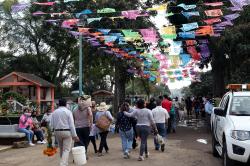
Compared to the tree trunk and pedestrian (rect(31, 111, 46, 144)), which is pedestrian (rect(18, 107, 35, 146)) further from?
the tree trunk

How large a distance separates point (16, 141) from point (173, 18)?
42.3 ft

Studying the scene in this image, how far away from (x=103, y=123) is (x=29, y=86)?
100ft

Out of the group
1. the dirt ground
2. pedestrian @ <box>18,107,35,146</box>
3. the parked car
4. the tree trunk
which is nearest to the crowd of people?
the dirt ground

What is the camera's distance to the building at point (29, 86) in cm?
4191

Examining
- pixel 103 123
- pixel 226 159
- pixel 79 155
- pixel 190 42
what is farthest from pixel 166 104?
pixel 226 159

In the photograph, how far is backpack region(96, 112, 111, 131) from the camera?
14445 mm

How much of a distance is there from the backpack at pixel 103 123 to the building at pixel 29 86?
26.2 meters

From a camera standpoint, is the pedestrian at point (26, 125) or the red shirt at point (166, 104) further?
the red shirt at point (166, 104)

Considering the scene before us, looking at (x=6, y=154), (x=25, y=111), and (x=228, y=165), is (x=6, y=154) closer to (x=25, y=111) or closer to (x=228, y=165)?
(x=25, y=111)

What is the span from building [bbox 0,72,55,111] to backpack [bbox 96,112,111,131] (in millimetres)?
26235

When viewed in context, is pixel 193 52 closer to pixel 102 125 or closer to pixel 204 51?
pixel 204 51

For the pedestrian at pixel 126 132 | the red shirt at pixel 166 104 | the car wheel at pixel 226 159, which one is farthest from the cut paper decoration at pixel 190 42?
the car wheel at pixel 226 159

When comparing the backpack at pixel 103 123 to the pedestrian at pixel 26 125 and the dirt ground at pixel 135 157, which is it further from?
the pedestrian at pixel 26 125

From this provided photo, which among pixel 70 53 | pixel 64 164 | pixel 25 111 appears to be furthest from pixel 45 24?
pixel 64 164
